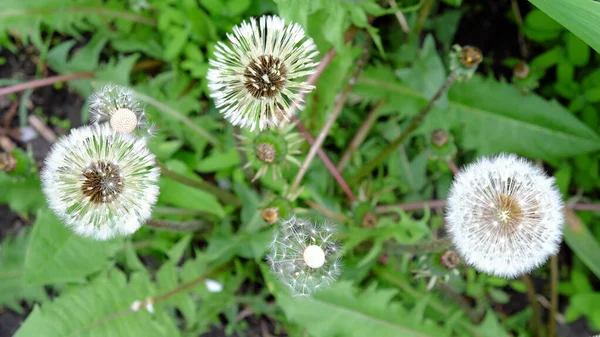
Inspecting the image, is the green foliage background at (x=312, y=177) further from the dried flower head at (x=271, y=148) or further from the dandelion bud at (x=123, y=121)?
the dandelion bud at (x=123, y=121)

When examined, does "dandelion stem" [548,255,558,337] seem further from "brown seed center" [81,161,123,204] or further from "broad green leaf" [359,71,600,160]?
"brown seed center" [81,161,123,204]

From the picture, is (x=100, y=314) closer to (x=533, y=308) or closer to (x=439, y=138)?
(x=439, y=138)

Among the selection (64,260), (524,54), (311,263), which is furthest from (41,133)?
(524,54)

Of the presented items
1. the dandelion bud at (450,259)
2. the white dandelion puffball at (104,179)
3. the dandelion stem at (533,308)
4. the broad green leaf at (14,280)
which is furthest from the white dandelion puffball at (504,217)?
the broad green leaf at (14,280)

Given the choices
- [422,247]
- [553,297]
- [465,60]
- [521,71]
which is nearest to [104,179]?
[422,247]

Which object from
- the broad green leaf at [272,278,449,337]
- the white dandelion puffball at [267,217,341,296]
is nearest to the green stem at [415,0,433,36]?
the broad green leaf at [272,278,449,337]
